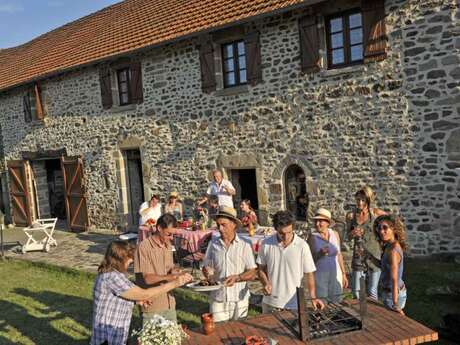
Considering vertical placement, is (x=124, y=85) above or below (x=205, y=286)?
above

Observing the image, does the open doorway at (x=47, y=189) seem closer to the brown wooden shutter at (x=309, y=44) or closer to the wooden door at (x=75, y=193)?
the wooden door at (x=75, y=193)

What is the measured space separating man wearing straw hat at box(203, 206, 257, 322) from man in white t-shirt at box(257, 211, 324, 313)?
0.71 ft

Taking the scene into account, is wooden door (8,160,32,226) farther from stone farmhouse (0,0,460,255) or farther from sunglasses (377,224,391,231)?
sunglasses (377,224,391,231)

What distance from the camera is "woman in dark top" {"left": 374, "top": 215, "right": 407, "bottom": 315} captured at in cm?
383

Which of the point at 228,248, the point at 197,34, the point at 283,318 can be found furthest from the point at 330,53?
the point at 283,318

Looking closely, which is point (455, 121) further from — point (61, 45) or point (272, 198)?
point (61, 45)

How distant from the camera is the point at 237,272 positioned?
405 centimetres

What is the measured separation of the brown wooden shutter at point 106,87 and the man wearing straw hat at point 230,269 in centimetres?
885

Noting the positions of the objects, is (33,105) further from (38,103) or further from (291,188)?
(291,188)

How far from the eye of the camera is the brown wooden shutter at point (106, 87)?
39.4ft

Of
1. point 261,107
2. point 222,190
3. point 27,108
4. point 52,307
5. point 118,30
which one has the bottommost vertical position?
point 52,307

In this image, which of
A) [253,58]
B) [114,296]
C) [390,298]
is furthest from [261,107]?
[114,296]

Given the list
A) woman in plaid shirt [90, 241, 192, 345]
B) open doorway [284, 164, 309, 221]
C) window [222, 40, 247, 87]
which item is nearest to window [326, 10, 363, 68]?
window [222, 40, 247, 87]

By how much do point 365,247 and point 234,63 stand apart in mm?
6052
